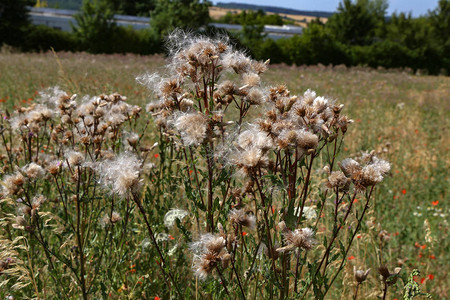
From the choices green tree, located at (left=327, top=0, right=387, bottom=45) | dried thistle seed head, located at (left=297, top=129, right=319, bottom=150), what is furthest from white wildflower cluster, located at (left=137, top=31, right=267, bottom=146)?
green tree, located at (left=327, top=0, right=387, bottom=45)

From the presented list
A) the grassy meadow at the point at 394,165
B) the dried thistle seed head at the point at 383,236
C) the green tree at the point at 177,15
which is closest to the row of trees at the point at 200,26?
the green tree at the point at 177,15

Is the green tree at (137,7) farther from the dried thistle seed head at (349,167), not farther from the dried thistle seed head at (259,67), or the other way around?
the dried thistle seed head at (349,167)

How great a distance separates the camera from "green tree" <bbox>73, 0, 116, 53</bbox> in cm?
3038

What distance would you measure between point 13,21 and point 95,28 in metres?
6.66

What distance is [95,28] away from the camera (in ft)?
99.8

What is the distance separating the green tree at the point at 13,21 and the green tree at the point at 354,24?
2831 cm

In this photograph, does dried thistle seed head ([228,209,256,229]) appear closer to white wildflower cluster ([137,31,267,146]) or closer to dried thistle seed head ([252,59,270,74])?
white wildflower cluster ([137,31,267,146])

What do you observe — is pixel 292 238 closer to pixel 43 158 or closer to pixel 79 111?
pixel 79 111

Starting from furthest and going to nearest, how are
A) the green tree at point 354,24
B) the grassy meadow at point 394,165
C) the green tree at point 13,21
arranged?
the green tree at point 354,24
the green tree at point 13,21
the grassy meadow at point 394,165

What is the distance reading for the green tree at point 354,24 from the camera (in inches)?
1554

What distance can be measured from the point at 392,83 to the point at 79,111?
1450 cm

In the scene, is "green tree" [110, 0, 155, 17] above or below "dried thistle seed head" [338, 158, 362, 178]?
above

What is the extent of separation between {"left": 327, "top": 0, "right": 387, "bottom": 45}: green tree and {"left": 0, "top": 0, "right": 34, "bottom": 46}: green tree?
1114 inches

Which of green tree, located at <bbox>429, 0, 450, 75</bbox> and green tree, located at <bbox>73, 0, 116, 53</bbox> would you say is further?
green tree, located at <bbox>429, 0, 450, 75</bbox>
